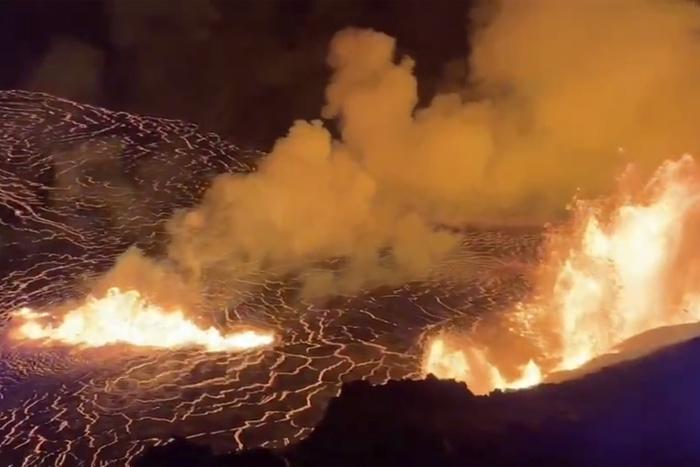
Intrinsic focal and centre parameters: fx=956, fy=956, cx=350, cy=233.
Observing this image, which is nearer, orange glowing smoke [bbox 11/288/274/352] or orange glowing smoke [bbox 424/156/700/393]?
orange glowing smoke [bbox 424/156/700/393]

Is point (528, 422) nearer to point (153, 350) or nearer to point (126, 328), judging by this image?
point (153, 350)

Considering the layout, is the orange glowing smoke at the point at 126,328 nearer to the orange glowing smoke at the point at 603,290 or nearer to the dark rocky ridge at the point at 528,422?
the orange glowing smoke at the point at 603,290

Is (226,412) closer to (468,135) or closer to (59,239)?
(59,239)

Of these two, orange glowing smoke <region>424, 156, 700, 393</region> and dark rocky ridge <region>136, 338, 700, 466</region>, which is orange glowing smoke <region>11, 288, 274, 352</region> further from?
dark rocky ridge <region>136, 338, 700, 466</region>

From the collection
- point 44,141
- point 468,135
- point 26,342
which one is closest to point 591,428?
point 26,342

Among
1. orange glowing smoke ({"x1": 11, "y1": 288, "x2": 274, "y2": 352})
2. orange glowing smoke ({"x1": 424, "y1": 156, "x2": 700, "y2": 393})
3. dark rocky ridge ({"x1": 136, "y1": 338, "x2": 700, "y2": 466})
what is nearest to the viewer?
dark rocky ridge ({"x1": 136, "y1": 338, "x2": 700, "y2": 466})

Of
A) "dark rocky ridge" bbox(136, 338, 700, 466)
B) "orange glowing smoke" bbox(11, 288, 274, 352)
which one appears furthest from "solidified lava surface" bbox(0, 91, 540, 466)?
"dark rocky ridge" bbox(136, 338, 700, 466)
